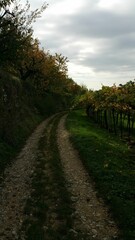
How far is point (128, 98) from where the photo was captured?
57594 millimetres

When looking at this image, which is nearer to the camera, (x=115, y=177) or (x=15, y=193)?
(x=15, y=193)

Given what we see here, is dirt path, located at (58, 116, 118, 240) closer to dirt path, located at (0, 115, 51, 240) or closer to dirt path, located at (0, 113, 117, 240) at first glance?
dirt path, located at (0, 113, 117, 240)

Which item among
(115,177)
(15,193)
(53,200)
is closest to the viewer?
(53,200)

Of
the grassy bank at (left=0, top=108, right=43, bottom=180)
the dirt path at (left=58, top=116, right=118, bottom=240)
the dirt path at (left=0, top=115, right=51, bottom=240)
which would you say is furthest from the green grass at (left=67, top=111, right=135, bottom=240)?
the grassy bank at (left=0, top=108, right=43, bottom=180)

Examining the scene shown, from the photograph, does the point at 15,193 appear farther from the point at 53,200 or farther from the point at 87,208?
the point at 87,208

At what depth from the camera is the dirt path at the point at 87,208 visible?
1705cm

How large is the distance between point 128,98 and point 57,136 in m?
14.5

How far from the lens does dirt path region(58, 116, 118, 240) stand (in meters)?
17.0

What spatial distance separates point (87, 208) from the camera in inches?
797

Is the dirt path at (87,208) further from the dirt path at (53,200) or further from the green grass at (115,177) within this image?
the green grass at (115,177)

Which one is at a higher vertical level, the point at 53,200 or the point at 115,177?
the point at 115,177

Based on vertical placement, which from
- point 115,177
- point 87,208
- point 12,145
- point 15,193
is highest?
point 12,145

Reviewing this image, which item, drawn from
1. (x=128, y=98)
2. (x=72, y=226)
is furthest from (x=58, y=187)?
(x=128, y=98)

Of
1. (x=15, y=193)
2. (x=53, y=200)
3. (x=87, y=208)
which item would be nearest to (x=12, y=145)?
(x=15, y=193)
